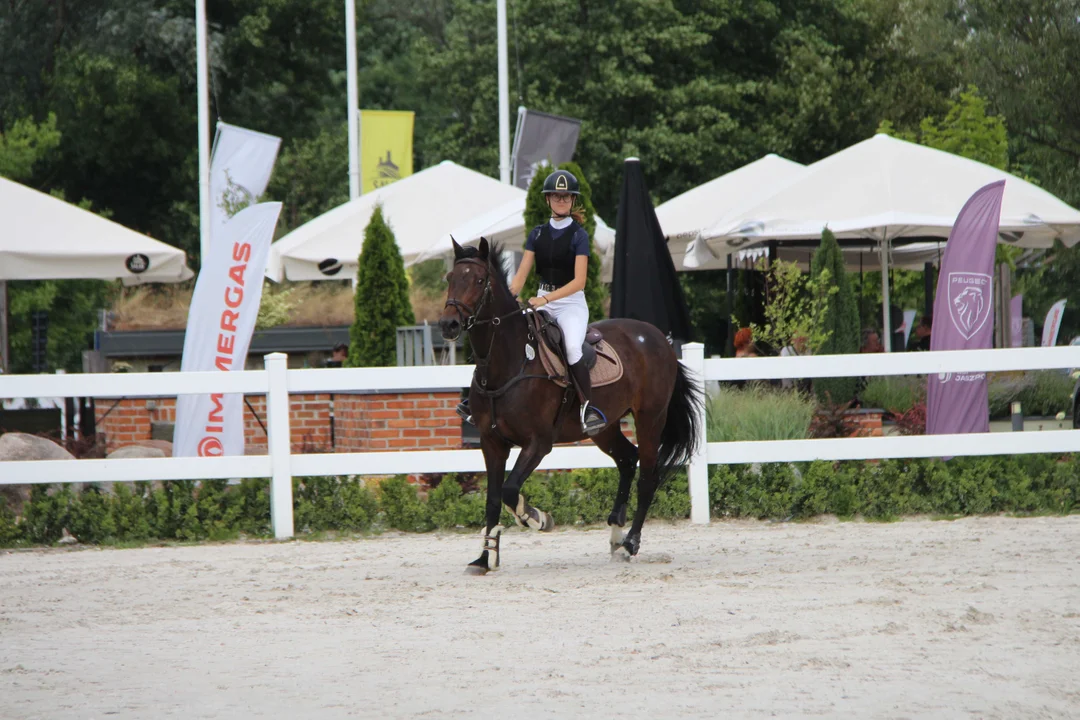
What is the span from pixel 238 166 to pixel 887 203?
11.6 meters

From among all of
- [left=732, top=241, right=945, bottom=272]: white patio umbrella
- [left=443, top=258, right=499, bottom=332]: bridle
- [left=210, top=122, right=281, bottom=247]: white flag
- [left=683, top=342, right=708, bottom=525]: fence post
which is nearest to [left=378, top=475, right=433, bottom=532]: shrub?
[left=683, top=342, right=708, bottom=525]: fence post

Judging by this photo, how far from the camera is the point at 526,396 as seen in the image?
27.1 ft

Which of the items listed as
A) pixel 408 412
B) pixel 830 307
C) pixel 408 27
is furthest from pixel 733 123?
pixel 408 412

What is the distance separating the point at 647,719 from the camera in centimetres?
462

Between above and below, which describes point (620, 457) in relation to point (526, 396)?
below

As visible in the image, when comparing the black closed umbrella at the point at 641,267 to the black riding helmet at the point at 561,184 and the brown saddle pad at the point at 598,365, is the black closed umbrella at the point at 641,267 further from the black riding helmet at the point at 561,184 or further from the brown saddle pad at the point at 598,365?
the black riding helmet at the point at 561,184

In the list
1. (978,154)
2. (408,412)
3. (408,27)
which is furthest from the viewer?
(408,27)

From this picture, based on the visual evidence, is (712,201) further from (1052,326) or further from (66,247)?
(66,247)

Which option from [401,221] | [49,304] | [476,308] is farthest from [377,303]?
[49,304]

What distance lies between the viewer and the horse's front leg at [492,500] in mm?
8352

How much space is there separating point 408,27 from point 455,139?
33.5ft

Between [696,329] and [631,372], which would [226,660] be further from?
[696,329]

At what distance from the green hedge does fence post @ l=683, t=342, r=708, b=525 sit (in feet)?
0.69

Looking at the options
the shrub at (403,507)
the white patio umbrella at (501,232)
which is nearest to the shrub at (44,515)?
the shrub at (403,507)
